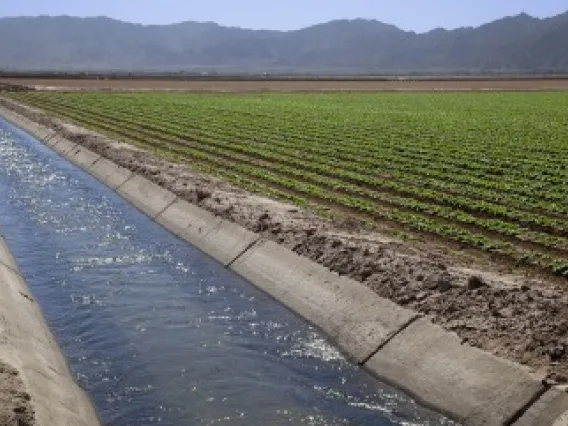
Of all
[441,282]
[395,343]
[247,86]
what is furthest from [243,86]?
[395,343]

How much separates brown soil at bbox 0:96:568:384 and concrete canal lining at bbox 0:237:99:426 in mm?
5482

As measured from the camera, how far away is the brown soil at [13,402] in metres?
8.19

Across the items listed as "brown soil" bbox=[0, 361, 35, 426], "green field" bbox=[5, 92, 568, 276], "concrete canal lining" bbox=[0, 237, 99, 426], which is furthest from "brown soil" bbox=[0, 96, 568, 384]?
"brown soil" bbox=[0, 361, 35, 426]

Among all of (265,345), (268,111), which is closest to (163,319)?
(265,345)

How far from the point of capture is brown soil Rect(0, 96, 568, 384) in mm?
10289

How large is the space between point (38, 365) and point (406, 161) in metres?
18.9

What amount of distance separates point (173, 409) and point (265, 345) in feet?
8.92

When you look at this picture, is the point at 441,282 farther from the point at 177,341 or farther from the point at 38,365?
the point at 38,365

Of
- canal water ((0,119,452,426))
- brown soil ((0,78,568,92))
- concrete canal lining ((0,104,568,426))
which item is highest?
brown soil ((0,78,568,92))

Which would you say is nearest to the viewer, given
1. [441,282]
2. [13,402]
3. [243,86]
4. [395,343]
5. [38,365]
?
[13,402]

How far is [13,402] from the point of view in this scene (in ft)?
28.0

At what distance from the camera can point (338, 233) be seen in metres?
16.3

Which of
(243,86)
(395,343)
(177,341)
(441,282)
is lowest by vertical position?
(177,341)

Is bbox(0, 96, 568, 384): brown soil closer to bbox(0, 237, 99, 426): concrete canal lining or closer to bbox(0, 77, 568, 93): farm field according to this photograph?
bbox(0, 237, 99, 426): concrete canal lining
